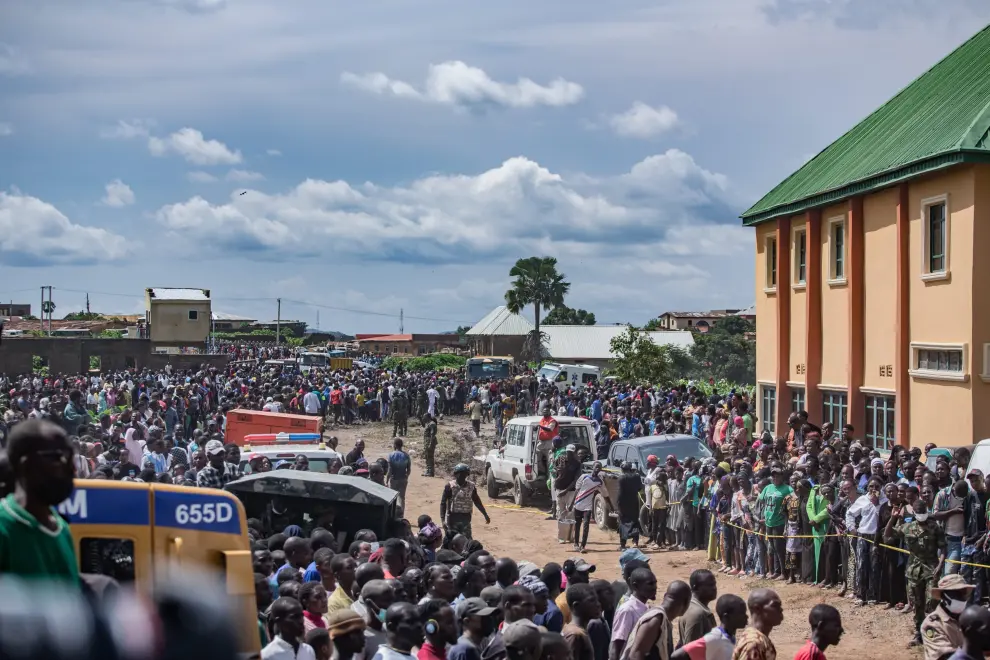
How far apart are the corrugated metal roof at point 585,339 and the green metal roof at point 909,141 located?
54.1m

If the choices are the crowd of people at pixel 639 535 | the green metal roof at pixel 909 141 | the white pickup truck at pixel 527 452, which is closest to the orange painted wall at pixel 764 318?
the green metal roof at pixel 909 141

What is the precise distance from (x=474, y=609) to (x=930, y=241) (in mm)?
16305

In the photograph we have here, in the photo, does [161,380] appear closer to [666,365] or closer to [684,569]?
[666,365]

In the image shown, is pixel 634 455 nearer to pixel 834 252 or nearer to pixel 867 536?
pixel 867 536

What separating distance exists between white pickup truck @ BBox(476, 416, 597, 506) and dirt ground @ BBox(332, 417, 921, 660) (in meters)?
0.48

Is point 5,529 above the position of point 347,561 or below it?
above

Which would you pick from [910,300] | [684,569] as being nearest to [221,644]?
[684,569]

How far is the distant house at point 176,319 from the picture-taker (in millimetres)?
69000

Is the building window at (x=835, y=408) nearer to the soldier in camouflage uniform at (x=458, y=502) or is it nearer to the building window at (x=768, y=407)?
the building window at (x=768, y=407)

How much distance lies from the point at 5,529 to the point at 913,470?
13468 mm

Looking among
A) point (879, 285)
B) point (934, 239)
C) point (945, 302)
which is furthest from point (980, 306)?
point (879, 285)

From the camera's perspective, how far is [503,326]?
87062 mm

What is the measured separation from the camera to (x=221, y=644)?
7.00 ft

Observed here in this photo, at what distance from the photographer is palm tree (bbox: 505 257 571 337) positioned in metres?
69.1
